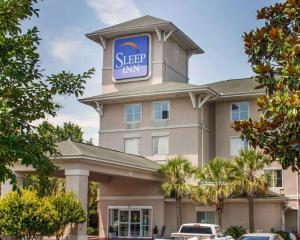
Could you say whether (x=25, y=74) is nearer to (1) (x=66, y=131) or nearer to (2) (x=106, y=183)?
(2) (x=106, y=183)

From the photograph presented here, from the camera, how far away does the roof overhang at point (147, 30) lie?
4478cm

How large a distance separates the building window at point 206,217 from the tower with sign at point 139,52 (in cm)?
1203

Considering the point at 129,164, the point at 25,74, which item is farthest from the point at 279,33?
the point at 129,164

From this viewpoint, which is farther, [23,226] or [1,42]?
[23,226]

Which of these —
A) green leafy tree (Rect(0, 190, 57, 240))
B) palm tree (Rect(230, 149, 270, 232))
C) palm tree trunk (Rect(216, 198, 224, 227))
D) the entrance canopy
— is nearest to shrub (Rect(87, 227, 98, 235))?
the entrance canopy

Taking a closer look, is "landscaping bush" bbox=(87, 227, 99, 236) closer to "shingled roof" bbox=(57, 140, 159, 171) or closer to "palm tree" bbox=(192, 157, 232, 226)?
"shingled roof" bbox=(57, 140, 159, 171)

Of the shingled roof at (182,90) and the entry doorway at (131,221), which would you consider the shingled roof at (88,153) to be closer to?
the entry doorway at (131,221)

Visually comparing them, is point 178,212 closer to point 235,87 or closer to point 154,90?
point 154,90

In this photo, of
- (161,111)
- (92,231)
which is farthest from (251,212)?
(92,231)

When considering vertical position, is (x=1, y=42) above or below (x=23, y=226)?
above

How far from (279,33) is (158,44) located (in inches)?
1245

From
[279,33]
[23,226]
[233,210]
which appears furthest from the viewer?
[233,210]

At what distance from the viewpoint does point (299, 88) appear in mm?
13172

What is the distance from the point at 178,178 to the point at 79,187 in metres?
10.6
